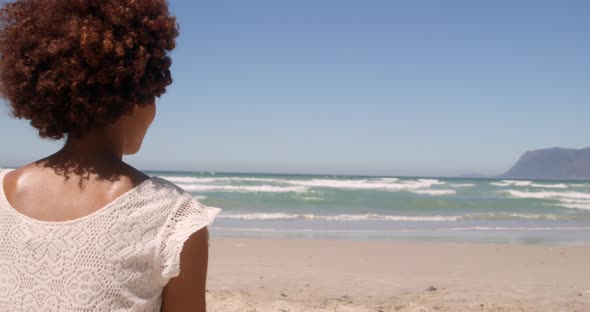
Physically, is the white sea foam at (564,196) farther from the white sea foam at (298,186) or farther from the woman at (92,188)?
the woman at (92,188)

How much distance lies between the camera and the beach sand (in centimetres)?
591

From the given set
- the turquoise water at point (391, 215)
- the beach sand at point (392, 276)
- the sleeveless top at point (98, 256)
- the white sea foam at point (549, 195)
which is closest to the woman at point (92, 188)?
the sleeveless top at point (98, 256)

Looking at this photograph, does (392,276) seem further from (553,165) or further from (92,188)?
(553,165)

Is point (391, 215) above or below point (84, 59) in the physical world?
below

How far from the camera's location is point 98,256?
123cm

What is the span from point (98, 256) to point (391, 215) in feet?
54.2

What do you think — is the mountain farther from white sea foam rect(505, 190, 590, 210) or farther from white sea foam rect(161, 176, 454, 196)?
white sea foam rect(161, 176, 454, 196)

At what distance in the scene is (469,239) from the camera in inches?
468

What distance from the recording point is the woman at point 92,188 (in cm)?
124

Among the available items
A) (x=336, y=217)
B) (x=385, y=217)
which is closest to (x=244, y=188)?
(x=336, y=217)

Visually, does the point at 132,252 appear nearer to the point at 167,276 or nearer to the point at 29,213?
the point at 167,276

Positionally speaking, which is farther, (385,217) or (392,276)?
(385,217)

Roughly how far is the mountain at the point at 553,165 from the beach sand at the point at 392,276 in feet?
368

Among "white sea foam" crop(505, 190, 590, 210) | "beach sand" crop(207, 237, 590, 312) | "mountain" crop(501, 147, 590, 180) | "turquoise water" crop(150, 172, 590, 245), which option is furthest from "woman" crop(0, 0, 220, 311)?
"mountain" crop(501, 147, 590, 180)
